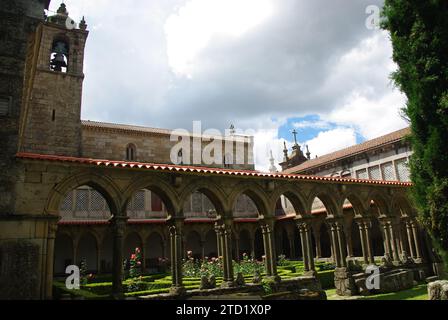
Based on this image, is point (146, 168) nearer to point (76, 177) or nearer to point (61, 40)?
point (76, 177)

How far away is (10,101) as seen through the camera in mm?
8188

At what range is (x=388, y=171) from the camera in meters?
Result: 21.9

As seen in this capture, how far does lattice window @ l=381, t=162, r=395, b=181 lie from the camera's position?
70.7 feet

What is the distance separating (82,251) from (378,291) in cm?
1759

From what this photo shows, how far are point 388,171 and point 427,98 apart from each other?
14.6 m

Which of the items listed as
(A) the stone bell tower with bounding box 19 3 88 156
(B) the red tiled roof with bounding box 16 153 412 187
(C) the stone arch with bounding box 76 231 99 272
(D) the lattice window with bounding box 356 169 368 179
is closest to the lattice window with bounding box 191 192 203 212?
(C) the stone arch with bounding box 76 231 99 272

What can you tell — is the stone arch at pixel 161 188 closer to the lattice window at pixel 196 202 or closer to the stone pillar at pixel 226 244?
the stone pillar at pixel 226 244

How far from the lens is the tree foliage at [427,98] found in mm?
8086

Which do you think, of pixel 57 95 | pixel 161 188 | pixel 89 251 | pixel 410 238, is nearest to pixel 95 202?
pixel 89 251

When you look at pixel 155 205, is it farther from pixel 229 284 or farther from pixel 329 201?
pixel 229 284

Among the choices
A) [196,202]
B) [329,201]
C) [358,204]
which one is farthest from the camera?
[196,202]

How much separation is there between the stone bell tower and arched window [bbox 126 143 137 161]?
499 cm

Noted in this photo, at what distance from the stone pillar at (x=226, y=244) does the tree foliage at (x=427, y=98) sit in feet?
17.5
